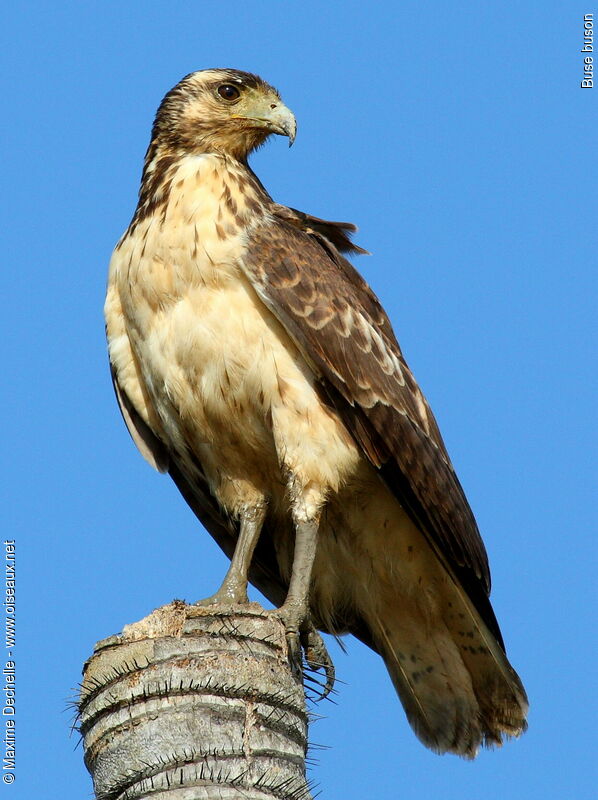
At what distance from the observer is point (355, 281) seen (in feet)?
25.3

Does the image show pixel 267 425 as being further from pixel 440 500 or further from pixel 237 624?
pixel 237 624

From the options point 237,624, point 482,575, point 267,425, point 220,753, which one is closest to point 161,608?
point 237,624

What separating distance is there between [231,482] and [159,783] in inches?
113

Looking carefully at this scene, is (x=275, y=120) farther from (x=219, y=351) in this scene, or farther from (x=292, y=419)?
(x=292, y=419)

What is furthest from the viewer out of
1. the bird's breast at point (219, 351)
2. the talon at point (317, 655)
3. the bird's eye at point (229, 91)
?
the bird's eye at point (229, 91)

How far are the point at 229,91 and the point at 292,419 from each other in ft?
7.59

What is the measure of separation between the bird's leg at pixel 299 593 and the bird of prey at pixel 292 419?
2cm

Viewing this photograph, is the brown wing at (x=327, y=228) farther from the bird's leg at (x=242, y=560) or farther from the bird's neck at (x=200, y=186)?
the bird's leg at (x=242, y=560)

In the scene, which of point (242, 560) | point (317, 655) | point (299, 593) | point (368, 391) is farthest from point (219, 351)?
point (317, 655)

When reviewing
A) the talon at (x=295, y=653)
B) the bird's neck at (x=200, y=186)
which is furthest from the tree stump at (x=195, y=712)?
the bird's neck at (x=200, y=186)

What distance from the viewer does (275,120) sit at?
802 centimetres

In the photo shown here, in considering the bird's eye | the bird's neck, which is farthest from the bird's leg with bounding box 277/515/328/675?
the bird's eye

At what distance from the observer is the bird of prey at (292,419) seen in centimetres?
704

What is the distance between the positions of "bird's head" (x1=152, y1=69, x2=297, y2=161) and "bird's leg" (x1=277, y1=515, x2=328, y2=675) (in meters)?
2.39
